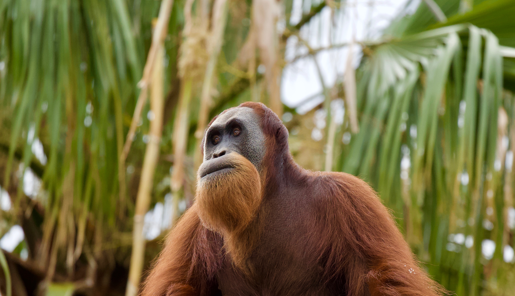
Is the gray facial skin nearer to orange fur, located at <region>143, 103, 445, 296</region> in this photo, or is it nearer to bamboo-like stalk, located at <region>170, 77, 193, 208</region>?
orange fur, located at <region>143, 103, 445, 296</region>

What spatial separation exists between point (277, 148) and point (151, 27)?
Answer: 10.2 ft

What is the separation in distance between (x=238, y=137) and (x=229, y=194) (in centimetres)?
33

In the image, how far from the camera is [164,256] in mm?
2869

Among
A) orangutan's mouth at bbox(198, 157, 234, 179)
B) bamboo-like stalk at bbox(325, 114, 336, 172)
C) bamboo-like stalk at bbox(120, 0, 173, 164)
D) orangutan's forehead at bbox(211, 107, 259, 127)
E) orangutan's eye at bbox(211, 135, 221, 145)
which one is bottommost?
bamboo-like stalk at bbox(325, 114, 336, 172)

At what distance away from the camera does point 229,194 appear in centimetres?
239

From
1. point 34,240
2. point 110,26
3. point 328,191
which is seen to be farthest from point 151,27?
point 328,191

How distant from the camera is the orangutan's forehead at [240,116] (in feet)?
8.36

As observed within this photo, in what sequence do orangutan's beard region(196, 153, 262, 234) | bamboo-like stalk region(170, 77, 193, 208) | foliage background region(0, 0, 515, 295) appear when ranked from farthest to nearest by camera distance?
foliage background region(0, 0, 515, 295), bamboo-like stalk region(170, 77, 193, 208), orangutan's beard region(196, 153, 262, 234)

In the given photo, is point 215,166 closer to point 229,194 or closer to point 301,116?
point 229,194

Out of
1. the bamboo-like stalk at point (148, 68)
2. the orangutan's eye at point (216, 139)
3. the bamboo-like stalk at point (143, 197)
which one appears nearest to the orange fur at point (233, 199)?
the orangutan's eye at point (216, 139)

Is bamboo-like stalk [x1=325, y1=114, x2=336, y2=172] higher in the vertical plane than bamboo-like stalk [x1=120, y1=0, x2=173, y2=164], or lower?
lower

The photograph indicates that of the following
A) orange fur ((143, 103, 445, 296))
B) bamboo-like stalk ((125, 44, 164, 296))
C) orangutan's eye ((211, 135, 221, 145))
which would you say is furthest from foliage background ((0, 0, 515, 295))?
orangutan's eye ((211, 135, 221, 145))

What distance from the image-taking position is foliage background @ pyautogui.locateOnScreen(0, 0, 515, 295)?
3.35 meters

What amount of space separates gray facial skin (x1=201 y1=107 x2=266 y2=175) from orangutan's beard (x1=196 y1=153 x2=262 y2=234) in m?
0.10
